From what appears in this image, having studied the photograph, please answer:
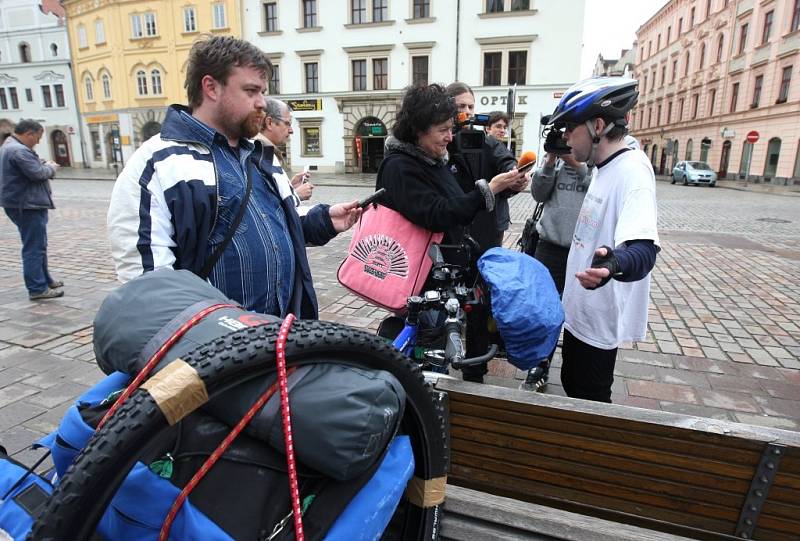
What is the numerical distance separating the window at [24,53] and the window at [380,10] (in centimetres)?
3127

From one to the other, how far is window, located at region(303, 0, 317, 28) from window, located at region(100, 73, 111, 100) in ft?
52.0

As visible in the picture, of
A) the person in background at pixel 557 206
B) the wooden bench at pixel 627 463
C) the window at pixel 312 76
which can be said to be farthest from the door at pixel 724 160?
the wooden bench at pixel 627 463

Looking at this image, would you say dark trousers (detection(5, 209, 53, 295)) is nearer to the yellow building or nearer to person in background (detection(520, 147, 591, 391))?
person in background (detection(520, 147, 591, 391))

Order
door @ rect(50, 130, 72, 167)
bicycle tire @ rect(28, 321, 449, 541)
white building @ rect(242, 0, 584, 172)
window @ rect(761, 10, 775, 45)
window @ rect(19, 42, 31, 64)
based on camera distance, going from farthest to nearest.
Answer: window @ rect(19, 42, 31, 64)
door @ rect(50, 130, 72, 167)
window @ rect(761, 10, 775, 45)
white building @ rect(242, 0, 584, 172)
bicycle tire @ rect(28, 321, 449, 541)

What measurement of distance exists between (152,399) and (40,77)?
50505 mm

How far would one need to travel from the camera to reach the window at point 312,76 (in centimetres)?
3052

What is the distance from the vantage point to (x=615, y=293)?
2086mm

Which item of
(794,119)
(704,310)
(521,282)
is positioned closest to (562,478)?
(521,282)

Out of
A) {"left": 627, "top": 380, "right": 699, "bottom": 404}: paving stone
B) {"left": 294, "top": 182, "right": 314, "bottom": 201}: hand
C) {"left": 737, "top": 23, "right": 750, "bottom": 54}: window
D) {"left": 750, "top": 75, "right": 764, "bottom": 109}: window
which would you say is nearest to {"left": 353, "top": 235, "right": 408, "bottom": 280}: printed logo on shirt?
{"left": 294, "top": 182, "right": 314, "bottom": 201}: hand

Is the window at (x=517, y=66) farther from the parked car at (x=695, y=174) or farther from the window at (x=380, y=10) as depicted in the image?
the parked car at (x=695, y=174)

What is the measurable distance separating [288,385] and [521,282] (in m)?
1.17

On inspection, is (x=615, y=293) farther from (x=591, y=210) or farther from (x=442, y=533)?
(x=442, y=533)

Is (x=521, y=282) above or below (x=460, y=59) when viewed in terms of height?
below

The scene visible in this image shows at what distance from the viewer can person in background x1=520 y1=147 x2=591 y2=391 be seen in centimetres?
302
